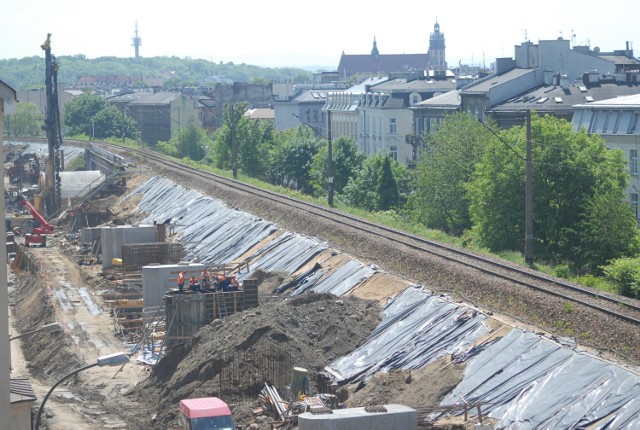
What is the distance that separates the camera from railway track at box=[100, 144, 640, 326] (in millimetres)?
25547

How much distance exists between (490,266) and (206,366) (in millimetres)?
9044

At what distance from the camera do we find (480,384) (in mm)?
22328

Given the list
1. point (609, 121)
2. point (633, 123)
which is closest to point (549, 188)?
point (633, 123)

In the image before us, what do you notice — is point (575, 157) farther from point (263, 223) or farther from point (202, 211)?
point (202, 211)

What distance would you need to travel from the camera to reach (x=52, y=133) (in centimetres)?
7606

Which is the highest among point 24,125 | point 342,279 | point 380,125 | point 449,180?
point 380,125

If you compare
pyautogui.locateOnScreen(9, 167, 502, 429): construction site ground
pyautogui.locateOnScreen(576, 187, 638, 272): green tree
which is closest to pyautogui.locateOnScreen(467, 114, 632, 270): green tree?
pyautogui.locateOnScreen(576, 187, 638, 272): green tree

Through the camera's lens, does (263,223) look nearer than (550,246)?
No

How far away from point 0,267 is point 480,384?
1104 cm

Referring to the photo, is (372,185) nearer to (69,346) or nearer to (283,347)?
(69,346)

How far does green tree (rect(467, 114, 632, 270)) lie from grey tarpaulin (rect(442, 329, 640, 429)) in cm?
1684

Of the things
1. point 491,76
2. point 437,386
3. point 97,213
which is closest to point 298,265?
point 437,386

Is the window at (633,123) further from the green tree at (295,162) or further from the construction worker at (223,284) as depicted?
the green tree at (295,162)

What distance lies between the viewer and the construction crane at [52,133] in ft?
248
